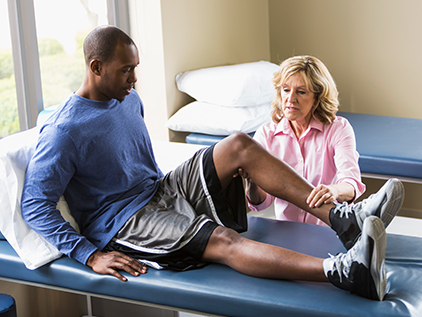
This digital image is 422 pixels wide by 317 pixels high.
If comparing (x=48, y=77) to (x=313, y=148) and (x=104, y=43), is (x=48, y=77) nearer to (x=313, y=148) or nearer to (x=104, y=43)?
(x=104, y=43)

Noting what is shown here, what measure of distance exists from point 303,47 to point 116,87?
2.48 metres

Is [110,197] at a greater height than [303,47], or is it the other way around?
[303,47]

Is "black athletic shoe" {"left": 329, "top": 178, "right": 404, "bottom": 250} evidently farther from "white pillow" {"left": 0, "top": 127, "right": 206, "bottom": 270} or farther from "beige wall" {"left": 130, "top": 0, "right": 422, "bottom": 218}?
"beige wall" {"left": 130, "top": 0, "right": 422, "bottom": 218}

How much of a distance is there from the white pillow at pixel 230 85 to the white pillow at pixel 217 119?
37 mm

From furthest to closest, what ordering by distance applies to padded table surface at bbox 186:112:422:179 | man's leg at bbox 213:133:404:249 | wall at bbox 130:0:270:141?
wall at bbox 130:0:270:141
padded table surface at bbox 186:112:422:179
man's leg at bbox 213:133:404:249

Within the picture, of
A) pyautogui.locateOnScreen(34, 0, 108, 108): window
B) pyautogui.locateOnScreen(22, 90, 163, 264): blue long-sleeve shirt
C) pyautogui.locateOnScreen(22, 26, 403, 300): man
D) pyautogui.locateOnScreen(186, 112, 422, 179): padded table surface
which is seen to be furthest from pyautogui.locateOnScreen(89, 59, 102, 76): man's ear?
pyautogui.locateOnScreen(186, 112, 422, 179): padded table surface

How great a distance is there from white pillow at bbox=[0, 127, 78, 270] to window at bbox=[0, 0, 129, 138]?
0.98 meters

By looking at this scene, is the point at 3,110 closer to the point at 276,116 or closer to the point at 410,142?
the point at 276,116

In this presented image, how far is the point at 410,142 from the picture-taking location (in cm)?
280

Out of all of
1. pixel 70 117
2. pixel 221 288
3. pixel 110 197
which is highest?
pixel 70 117

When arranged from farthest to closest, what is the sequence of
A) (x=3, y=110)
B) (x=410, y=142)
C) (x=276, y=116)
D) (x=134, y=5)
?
(x=134, y=5), (x=410, y=142), (x=3, y=110), (x=276, y=116)

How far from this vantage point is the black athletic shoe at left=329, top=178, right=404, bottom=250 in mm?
1487

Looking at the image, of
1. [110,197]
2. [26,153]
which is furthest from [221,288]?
[26,153]

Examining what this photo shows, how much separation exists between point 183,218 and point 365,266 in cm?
64
